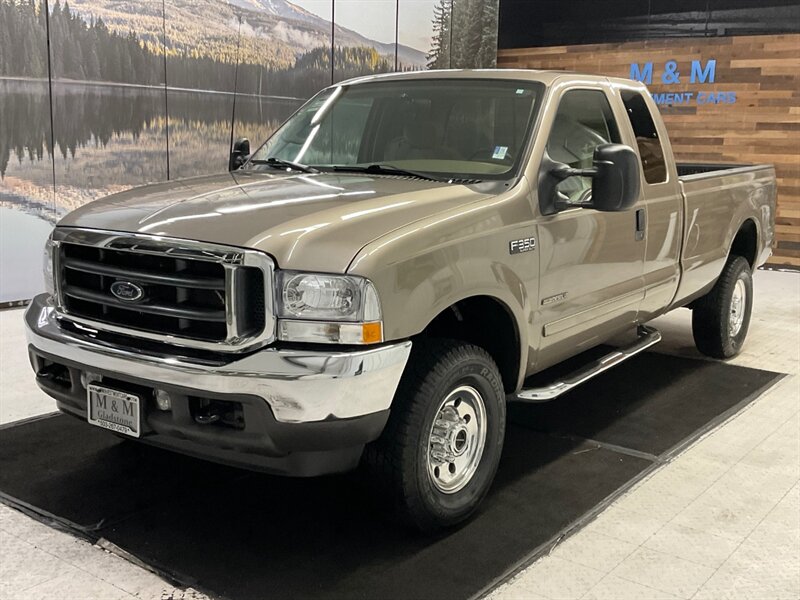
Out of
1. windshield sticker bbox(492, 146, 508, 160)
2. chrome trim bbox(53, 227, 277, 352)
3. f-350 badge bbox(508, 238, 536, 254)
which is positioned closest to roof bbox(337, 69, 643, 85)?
windshield sticker bbox(492, 146, 508, 160)

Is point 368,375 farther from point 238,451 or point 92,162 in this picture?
point 92,162

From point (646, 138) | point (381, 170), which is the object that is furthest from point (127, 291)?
point (646, 138)

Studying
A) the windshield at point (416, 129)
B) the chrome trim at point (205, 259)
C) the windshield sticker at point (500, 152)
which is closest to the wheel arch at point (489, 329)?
the windshield at point (416, 129)

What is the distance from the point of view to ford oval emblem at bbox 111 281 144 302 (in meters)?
2.84

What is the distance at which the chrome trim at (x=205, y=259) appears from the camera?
2586mm

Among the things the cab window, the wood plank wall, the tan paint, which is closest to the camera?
the tan paint

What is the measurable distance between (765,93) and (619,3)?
233 cm

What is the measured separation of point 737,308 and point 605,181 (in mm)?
3113

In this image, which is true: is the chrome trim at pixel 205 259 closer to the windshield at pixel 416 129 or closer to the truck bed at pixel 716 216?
the windshield at pixel 416 129

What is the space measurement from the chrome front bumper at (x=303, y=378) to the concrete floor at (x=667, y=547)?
71cm

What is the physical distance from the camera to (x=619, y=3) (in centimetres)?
1113

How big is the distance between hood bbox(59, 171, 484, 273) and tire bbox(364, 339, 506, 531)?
51 cm

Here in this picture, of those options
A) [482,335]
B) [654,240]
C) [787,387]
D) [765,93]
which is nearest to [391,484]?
[482,335]

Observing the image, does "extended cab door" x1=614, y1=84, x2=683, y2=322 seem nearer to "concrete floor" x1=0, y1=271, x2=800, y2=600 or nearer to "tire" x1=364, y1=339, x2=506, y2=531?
"concrete floor" x1=0, y1=271, x2=800, y2=600
